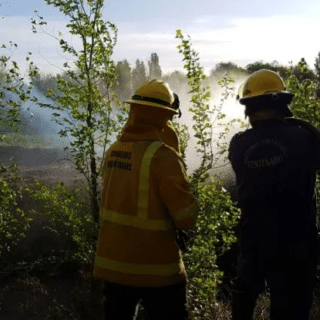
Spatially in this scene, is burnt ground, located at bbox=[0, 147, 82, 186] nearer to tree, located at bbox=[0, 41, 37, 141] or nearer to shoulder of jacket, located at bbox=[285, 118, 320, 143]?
tree, located at bbox=[0, 41, 37, 141]

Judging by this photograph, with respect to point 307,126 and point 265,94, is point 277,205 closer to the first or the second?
point 307,126

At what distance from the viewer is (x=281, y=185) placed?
261 cm

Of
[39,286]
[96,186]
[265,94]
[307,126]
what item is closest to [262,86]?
[265,94]

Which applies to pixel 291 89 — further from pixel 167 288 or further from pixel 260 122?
pixel 167 288

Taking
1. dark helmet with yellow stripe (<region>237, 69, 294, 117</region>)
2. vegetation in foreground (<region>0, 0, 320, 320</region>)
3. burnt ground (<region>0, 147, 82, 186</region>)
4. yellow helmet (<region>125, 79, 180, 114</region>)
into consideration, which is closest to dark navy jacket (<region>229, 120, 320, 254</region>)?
dark helmet with yellow stripe (<region>237, 69, 294, 117</region>)

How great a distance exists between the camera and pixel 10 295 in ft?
29.8

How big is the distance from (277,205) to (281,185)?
0.37ft

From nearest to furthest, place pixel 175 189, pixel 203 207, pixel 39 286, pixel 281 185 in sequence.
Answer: pixel 175 189
pixel 281 185
pixel 203 207
pixel 39 286

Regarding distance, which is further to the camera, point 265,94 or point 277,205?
point 265,94

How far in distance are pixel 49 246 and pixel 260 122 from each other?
26.8ft

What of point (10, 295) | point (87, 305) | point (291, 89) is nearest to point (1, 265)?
point (10, 295)

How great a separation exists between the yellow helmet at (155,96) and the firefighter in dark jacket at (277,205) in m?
0.49

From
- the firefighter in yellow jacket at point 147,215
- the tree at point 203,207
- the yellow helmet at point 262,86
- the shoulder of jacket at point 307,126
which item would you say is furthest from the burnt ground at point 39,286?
the shoulder of jacket at point 307,126

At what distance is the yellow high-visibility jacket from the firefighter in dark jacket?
0.42 metres
